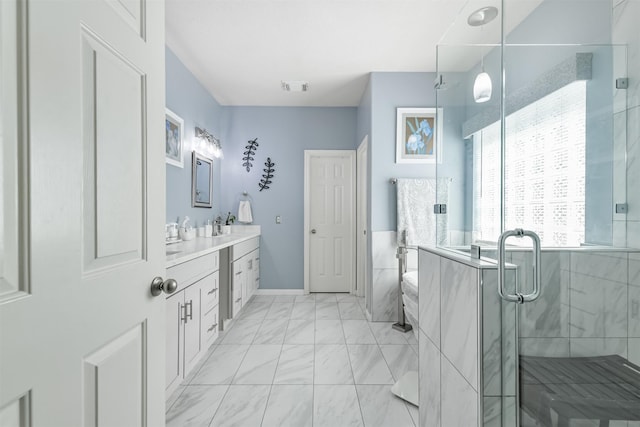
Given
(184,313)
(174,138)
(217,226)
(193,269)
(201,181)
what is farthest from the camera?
(217,226)

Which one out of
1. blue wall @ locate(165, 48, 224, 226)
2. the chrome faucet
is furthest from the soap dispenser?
A: the chrome faucet

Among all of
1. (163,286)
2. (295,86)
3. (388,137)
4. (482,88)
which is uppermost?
(295,86)

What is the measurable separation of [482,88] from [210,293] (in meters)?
2.18

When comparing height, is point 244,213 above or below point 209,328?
above

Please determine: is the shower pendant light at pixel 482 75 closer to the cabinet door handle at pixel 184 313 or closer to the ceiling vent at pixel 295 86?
the cabinet door handle at pixel 184 313

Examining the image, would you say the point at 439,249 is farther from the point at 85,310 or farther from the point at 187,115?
the point at 187,115

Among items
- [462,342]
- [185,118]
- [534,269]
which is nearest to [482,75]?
[534,269]

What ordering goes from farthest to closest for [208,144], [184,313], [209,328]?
[208,144], [209,328], [184,313]

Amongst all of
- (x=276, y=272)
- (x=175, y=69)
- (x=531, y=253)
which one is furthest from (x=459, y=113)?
(x=276, y=272)

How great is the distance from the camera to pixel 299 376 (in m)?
2.18

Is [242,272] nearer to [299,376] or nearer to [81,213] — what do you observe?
[299,376]

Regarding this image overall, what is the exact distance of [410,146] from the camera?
330cm

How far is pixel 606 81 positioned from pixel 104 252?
1394mm

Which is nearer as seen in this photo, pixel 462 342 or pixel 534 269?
pixel 534 269
